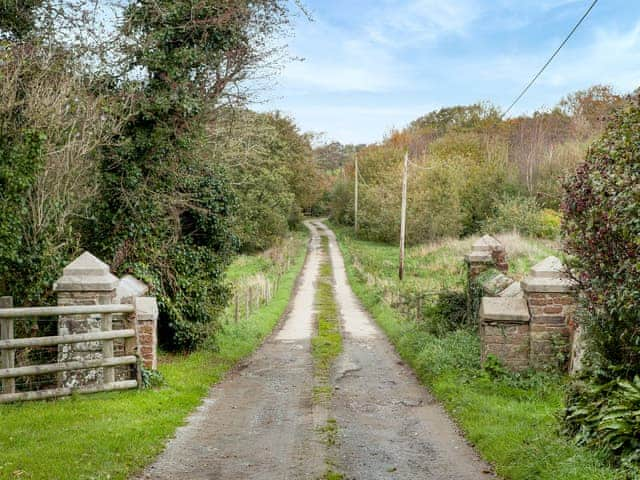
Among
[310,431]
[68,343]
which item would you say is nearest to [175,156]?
[68,343]

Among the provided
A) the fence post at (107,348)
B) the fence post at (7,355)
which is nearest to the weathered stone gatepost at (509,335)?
the fence post at (107,348)

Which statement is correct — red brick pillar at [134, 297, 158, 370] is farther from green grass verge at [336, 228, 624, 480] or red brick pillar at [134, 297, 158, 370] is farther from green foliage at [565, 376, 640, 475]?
green foliage at [565, 376, 640, 475]

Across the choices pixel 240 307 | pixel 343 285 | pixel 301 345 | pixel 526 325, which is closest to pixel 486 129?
pixel 343 285

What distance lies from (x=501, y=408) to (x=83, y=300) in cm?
638

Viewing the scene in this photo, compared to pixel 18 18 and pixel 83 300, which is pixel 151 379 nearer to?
pixel 83 300

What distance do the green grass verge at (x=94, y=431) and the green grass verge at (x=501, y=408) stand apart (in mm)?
3999

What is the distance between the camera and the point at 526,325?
35.1 ft

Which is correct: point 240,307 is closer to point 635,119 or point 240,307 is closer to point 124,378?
point 124,378

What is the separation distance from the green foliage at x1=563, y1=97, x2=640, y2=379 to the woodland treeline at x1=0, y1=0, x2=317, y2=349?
7.88 meters

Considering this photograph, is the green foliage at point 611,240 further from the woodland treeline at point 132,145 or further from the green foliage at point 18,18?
the green foliage at point 18,18

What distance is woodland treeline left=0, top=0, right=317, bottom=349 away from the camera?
33.4 ft

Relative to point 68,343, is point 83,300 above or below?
above

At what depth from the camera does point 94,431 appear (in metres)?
7.33

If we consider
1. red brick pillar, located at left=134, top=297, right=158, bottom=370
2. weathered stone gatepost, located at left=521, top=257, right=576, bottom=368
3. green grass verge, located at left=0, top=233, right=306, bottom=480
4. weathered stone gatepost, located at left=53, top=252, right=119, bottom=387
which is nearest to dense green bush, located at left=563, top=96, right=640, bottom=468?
weathered stone gatepost, located at left=521, top=257, right=576, bottom=368
